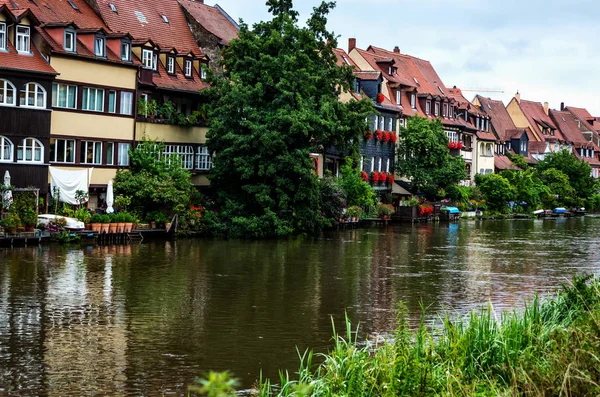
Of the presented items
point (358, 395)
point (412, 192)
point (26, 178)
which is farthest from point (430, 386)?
point (412, 192)

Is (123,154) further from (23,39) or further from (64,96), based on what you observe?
(23,39)

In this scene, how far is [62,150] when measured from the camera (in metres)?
43.4

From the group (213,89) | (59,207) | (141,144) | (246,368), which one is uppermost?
(213,89)

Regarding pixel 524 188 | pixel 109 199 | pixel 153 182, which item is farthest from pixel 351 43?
pixel 109 199

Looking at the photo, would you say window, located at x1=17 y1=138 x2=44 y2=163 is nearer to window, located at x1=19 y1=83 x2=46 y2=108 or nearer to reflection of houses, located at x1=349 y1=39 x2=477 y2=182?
window, located at x1=19 y1=83 x2=46 y2=108

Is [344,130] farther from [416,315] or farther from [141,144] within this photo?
[416,315]

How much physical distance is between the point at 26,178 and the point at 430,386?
103 feet

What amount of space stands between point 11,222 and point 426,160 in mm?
42944

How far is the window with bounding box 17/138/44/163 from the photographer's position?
3956 cm

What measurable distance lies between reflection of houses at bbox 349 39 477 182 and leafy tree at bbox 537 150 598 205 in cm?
1273

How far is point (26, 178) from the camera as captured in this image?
39.8 m

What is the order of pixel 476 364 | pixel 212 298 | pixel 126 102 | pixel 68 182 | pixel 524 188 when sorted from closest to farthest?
1. pixel 476 364
2. pixel 212 298
3. pixel 68 182
4. pixel 126 102
5. pixel 524 188

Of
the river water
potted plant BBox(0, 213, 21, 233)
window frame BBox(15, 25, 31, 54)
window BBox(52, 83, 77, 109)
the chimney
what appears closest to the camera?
the river water

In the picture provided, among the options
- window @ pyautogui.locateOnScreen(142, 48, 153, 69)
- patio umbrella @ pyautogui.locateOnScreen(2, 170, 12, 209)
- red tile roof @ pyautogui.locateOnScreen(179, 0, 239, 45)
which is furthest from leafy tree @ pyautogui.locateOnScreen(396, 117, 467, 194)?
patio umbrella @ pyautogui.locateOnScreen(2, 170, 12, 209)
